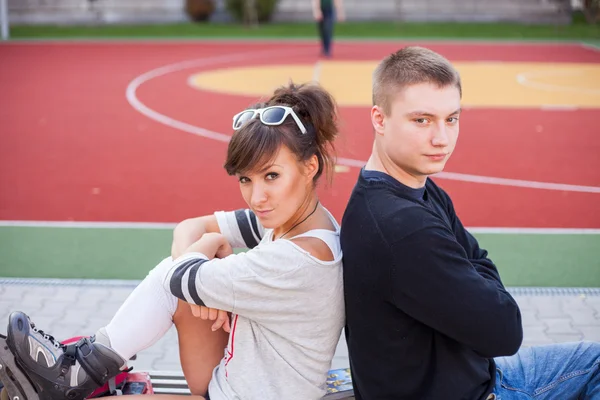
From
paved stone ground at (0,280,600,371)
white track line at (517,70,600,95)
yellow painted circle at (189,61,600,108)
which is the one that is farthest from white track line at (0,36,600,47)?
paved stone ground at (0,280,600,371)

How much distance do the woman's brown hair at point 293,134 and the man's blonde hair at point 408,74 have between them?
296mm

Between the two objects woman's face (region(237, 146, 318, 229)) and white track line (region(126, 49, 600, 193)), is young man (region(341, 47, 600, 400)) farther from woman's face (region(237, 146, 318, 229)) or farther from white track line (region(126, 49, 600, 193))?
white track line (region(126, 49, 600, 193))

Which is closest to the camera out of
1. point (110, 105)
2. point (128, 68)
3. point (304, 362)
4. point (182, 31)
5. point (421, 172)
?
point (421, 172)

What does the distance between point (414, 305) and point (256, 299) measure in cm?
53

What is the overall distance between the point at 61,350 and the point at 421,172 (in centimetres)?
147

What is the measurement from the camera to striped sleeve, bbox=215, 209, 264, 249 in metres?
3.38

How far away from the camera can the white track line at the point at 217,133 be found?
26.3ft

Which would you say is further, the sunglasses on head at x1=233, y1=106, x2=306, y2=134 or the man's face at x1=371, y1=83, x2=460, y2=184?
the sunglasses on head at x1=233, y1=106, x2=306, y2=134

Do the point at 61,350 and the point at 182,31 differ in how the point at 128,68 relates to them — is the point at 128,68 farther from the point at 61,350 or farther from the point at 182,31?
the point at 61,350

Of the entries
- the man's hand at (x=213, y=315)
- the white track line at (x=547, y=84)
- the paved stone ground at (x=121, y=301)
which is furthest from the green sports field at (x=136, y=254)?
the white track line at (x=547, y=84)

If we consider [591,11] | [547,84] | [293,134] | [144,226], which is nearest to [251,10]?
[591,11]

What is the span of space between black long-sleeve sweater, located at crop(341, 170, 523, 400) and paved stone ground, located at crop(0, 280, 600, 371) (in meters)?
1.87

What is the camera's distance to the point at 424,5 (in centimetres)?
→ 2900

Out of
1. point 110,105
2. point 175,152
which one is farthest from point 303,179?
point 110,105
